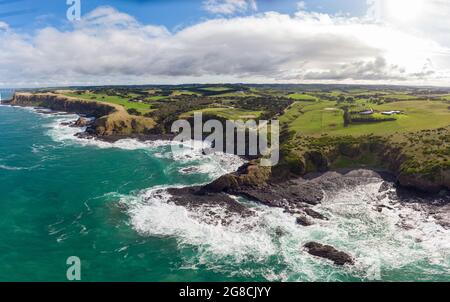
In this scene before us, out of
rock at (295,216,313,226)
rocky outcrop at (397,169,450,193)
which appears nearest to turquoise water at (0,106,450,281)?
rock at (295,216,313,226)

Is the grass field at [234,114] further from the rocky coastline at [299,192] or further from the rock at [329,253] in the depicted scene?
the rock at [329,253]

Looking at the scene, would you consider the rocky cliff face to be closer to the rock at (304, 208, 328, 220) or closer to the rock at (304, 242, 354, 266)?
the rock at (304, 208, 328, 220)

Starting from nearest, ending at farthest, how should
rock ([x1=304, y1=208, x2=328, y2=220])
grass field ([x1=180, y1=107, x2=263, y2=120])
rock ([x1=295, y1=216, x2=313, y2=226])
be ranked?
rock ([x1=295, y1=216, x2=313, y2=226]), rock ([x1=304, y1=208, x2=328, y2=220]), grass field ([x1=180, y1=107, x2=263, y2=120])

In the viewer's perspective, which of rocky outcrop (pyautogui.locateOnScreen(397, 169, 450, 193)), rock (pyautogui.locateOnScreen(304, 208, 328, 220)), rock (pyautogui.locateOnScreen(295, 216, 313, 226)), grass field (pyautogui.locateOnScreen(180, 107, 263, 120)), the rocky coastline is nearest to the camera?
rock (pyautogui.locateOnScreen(295, 216, 313, 226))

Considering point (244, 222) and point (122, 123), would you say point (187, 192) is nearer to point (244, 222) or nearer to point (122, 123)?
point (244, 222)

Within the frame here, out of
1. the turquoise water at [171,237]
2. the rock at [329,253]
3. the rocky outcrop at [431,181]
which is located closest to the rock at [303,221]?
the turquoise water at [171,237]

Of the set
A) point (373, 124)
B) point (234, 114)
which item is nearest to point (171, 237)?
point (373, 124)

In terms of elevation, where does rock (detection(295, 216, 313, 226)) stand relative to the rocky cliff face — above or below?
below

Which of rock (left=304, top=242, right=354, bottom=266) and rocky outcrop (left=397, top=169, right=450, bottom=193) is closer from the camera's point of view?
rock (left=304, top=242, right=354, bottom=266)
